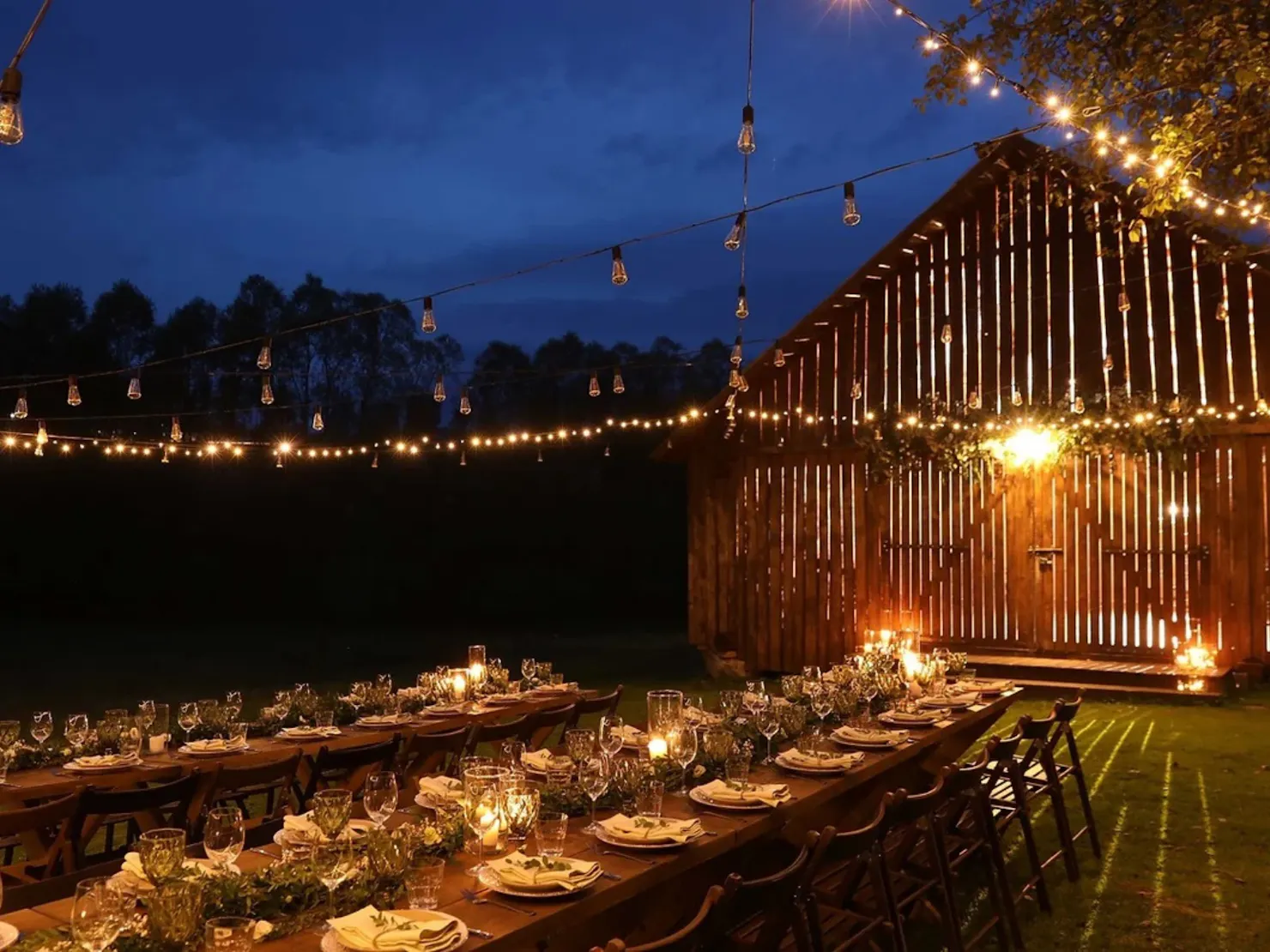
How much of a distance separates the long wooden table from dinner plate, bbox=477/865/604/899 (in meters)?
0.02

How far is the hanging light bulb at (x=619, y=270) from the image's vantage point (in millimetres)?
6824

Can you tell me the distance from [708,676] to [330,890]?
40.1 feet

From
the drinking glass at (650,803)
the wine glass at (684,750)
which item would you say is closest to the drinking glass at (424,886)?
the drinking glass at (650,803)

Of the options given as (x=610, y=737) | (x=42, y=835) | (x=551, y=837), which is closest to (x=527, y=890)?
(x=551, y=837)

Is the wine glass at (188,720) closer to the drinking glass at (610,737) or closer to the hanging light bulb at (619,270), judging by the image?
the drinking glass at (610,737)

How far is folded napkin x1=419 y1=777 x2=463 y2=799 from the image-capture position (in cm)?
384

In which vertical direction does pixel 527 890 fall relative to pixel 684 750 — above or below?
below

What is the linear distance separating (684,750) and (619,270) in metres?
3.59

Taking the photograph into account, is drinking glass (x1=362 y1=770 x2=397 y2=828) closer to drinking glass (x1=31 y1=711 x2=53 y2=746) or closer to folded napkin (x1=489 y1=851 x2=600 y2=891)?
folded napkin (x1=489 y1=851 x2=600 y2=891)

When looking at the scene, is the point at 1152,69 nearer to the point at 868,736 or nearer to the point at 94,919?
the point at 868,736

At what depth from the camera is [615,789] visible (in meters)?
3.88

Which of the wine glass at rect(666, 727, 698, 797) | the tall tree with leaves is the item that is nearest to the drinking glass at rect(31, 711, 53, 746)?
the wine glass at rect(666, 727, 698, 797)

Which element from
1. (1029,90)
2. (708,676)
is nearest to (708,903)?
(1029,90)

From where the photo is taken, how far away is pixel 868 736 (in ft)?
16.7
